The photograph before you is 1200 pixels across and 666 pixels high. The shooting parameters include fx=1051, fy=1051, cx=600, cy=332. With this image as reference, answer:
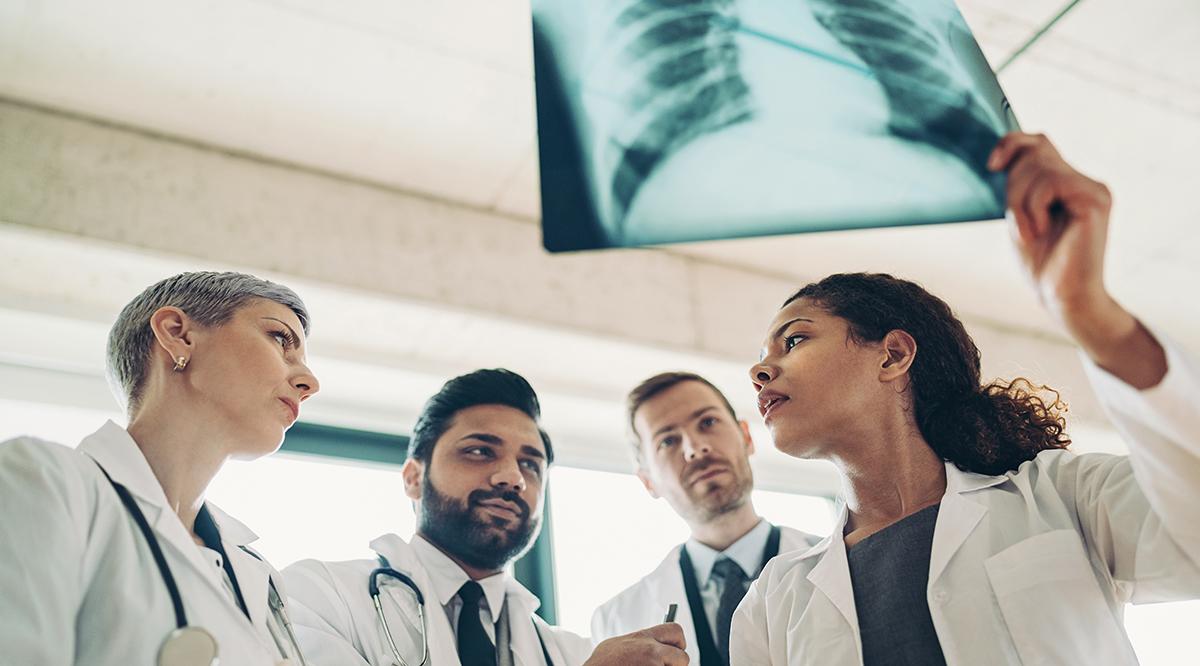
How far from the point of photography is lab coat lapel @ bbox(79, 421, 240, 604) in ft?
4.75

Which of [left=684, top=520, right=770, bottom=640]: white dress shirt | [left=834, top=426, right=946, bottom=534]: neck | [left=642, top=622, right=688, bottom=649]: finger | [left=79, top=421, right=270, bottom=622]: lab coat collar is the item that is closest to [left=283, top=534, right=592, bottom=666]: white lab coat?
[left=79, top=421, right=270, bottom=622]: lab coat collar

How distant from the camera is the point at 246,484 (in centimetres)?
313

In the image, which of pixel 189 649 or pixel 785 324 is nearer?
pixel 189 649

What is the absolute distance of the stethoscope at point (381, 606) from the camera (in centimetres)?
191

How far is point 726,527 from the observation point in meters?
2.58

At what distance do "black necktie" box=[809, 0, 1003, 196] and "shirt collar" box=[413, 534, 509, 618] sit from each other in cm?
139

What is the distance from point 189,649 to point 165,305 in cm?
70

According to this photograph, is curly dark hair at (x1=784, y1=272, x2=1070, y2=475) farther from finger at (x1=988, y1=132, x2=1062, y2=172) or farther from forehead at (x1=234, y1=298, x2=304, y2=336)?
forehead at (x1=234, y1=298, x2=304, y2=336)

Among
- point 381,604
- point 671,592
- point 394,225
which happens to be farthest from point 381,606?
point 394,225

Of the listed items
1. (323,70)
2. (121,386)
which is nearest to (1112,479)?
(121,386)

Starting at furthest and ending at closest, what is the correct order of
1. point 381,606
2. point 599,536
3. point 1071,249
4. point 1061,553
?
point 599,536 < point 381,606 < point 1061,553 < point 1071,249

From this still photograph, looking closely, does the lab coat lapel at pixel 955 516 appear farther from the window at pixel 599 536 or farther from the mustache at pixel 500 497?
the window at pixel 599 536

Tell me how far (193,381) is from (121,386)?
0.16m

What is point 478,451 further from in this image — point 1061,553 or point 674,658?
point 1061,553
